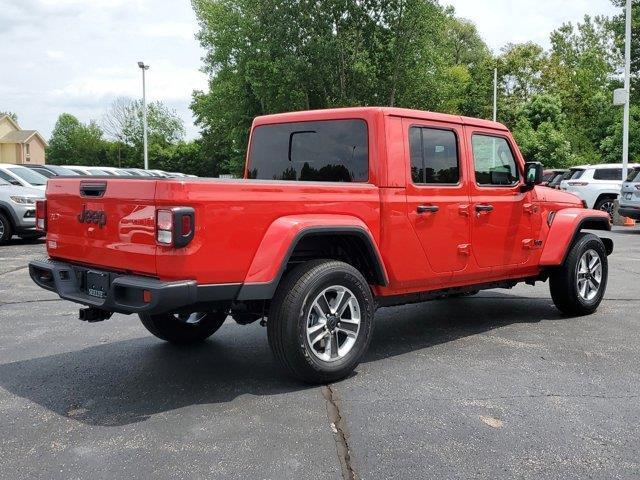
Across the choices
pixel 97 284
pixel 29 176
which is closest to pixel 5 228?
pixel 29 176

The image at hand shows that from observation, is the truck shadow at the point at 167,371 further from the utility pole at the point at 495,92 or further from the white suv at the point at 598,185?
the utility pole at the point at 495,92

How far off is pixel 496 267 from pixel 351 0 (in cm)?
3142

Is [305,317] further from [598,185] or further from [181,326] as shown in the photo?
[598,185]

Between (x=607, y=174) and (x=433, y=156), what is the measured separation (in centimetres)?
1631

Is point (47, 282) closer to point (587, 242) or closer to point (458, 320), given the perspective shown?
point (458, 320)

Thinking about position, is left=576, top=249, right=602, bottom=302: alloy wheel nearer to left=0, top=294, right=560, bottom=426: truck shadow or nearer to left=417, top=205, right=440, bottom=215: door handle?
left=0, top=294, right=560, bottom=426: truck shadow

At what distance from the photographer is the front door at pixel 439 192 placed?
16.5 ft

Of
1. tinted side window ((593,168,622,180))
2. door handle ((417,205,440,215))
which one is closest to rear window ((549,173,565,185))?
tinted side window ((593,168,622,180))

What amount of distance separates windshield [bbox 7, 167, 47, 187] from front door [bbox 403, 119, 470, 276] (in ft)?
38.0

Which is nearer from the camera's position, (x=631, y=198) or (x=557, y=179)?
(x=631, y=198)

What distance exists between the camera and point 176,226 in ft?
12.1

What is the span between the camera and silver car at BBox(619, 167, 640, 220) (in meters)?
15.5

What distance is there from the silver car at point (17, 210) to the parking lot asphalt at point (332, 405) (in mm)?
8172

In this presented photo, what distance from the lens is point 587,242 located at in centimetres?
665
